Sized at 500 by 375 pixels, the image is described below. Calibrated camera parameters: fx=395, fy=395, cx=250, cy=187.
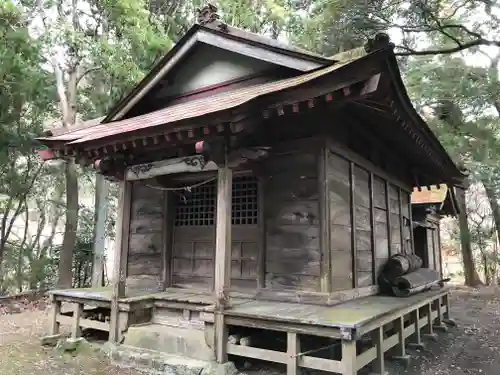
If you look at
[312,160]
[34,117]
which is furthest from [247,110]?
[34,117]

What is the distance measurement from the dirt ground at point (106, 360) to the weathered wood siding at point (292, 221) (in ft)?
5.93

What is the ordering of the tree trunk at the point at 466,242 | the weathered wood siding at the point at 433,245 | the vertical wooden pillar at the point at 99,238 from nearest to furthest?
the vertical wooden pillar at the point at 99,238, the weathered wood siding at the point at 433,245, the tree trunk at the point at 466,242

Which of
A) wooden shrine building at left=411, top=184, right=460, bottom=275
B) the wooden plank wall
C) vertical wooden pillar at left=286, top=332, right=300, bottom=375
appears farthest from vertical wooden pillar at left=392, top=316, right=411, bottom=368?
wooden shrine building at left=411, top=184, right=460, bottom=275

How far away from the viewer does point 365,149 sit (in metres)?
7.06

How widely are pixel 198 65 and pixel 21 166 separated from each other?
8097 mm

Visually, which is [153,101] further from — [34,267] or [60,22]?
[34,267]

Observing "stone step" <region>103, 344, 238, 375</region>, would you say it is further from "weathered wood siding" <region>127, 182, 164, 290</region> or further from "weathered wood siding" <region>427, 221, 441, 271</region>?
"weathered wood siding" <region>427, 221, 441, 271</region>

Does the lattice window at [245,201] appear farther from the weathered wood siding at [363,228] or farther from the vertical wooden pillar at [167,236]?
the weathered wood siding at [363,228]

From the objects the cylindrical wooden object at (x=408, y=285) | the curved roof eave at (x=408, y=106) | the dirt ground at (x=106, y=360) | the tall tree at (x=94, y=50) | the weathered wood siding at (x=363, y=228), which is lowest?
the dirt ground at (x=106, y=360)

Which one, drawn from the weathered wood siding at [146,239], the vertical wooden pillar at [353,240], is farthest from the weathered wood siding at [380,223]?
the weathered wood siding at [146,239]

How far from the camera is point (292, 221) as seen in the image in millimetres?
5730

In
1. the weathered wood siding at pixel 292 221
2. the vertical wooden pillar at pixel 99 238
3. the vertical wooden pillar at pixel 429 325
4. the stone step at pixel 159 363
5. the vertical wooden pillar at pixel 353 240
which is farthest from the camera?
the vertical wooden pillar at pixel 99 238

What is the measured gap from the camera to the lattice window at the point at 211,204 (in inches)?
246

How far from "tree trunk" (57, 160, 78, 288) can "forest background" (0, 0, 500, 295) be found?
3 cm
